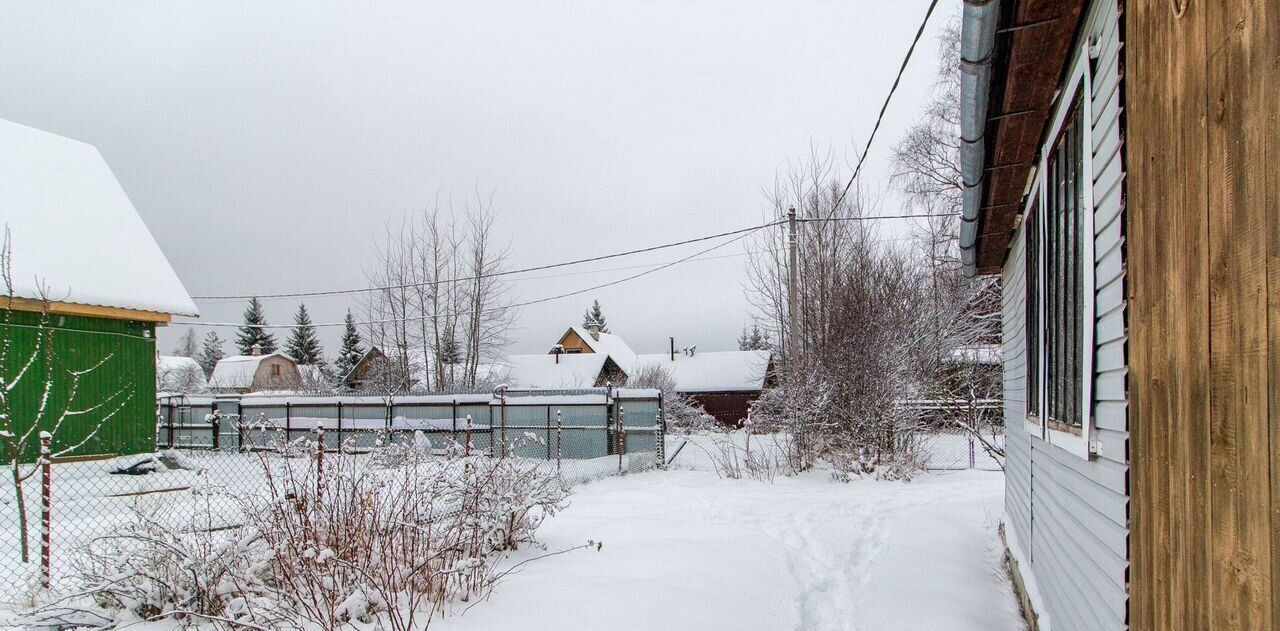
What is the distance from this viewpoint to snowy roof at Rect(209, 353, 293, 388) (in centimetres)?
5103

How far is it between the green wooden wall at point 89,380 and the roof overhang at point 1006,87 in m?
11.0

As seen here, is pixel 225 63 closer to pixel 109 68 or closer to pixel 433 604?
pixel 109 68

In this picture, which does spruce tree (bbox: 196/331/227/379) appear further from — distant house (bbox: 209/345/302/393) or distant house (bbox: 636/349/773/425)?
distant house (bbox: 636/349/773/425)

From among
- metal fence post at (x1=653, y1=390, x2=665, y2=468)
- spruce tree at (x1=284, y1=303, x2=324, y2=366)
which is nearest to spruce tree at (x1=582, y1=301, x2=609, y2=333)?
spruce tree at (x1=284, y1=303, x2=324, y2=366)

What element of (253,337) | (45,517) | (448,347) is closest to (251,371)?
(253,337)

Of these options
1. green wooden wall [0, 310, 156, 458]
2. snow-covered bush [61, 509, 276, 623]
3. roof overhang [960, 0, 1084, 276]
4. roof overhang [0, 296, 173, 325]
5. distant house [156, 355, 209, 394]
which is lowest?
distant house [156, 355, 209, 394]

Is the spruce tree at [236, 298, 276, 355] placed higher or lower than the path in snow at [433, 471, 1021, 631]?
higher

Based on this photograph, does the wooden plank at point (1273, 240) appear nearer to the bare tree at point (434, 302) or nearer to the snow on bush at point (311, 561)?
the snow on bush at point (311, 561)

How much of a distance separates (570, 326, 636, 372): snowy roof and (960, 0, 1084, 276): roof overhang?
32813 mm

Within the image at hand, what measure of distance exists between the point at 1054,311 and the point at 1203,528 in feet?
8.09

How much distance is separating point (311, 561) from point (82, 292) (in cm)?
964

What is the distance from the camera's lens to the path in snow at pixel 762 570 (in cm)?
448

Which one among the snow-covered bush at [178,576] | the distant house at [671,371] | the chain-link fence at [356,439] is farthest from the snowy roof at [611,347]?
the snow-covered bush at [178,576]

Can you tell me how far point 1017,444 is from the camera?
5730mm
